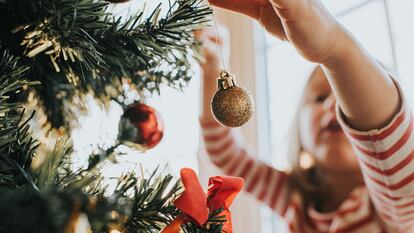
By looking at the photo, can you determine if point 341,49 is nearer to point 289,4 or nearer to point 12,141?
point 289,4

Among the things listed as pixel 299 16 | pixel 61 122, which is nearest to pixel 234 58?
pixel 61 122

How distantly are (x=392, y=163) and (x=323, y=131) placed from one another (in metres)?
0.34

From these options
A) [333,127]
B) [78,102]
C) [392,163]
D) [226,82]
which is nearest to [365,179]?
[392,163]

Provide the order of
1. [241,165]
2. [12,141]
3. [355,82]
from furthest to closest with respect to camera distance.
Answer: [241,165] < [355,82] < [12,141]

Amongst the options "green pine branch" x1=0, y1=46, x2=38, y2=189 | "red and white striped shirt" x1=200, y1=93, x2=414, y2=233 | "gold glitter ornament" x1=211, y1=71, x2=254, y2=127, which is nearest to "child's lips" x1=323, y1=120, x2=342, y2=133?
"red and white striped shirt" x1=200, y1=93, x2=414, y2=233

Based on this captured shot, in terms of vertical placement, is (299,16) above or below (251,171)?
above

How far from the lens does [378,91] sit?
467 millimetres

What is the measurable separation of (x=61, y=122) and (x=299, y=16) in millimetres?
Result: 373

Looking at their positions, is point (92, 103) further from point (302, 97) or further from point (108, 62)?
point (302, 97)

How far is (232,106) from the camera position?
1.33ft

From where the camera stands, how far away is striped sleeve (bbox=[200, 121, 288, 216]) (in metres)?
0.99

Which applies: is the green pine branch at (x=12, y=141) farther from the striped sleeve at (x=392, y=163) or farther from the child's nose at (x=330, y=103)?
the child's nose at (x=330, y=103)

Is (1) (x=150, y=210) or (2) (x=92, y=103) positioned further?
(2) (x=92, y=103)

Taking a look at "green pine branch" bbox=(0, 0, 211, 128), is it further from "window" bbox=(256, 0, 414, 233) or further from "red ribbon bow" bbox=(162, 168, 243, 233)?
"window" bbox=(256, 0, 414, 233)
